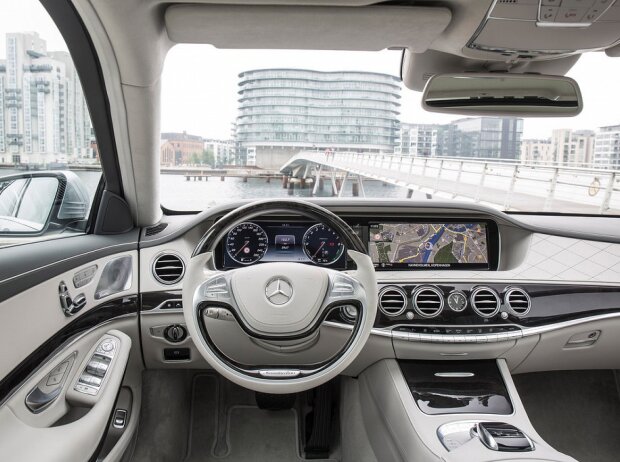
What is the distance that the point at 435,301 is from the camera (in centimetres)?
247

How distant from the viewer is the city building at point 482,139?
9.14 feet

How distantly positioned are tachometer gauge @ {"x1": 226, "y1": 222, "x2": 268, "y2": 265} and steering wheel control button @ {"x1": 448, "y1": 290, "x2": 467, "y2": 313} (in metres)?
0.97

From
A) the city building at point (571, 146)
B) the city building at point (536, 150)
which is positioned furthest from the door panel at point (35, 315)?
the city building at point (571, 146)

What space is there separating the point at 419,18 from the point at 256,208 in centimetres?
100

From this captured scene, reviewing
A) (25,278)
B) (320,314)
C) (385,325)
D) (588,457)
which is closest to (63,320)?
(25,278)

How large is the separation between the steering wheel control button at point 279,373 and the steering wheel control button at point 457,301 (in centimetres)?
102

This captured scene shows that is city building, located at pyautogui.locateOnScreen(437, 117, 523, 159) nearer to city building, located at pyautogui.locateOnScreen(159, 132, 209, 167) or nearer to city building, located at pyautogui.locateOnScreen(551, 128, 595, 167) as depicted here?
city building, located at pyautogui.locateOnScreen(551, 128, 595, 167)

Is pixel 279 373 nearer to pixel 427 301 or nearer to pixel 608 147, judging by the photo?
pixel 427 301

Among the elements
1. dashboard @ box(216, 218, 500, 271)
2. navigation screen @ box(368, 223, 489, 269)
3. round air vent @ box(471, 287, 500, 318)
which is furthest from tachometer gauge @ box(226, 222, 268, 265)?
round air vent @ box(471, 287, 500, 318)

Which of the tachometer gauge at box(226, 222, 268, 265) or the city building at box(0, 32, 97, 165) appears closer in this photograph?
the city building at box(0, 32, 97, 165)

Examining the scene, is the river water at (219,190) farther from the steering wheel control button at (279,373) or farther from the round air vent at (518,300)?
the steering wheel control button at (279,373)

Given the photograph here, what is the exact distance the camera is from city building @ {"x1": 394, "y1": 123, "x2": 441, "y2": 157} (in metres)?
2.87

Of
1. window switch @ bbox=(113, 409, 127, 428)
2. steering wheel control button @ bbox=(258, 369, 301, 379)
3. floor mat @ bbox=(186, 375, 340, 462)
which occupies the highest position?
steering wheel control button @ bbox=(258, 369, 301, 379)

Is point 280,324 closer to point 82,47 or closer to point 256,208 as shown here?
point 256,208
